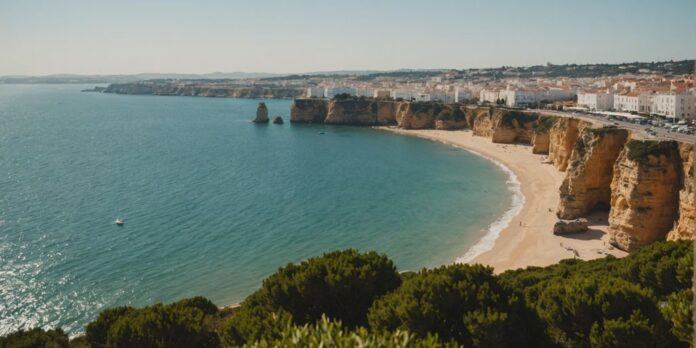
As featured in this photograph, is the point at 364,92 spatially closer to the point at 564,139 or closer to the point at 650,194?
the point at 564,139

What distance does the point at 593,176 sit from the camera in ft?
115


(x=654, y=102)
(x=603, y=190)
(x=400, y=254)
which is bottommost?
(x=400, y=254)

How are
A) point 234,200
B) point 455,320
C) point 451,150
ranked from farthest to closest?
point 451,150 → point 234,200 → point 455,320

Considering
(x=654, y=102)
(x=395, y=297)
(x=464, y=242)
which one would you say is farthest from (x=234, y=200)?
(x=654, y=102)

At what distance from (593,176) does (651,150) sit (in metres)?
6.73

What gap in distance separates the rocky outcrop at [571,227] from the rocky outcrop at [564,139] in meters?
19.5

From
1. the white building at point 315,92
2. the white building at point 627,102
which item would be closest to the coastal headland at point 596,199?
the white building at point 627,102

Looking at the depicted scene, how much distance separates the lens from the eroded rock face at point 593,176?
34938 millimetres

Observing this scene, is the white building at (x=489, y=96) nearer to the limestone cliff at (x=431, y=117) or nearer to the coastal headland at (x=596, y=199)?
the limestone cliff at (x=431, y=117)

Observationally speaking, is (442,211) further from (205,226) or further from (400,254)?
(205,226)

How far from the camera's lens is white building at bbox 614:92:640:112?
223ft

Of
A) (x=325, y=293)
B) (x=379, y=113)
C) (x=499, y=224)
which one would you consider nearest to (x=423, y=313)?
(x=325, y=293)

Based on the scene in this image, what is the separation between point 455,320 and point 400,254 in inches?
689

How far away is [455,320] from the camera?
1264 centimetres
